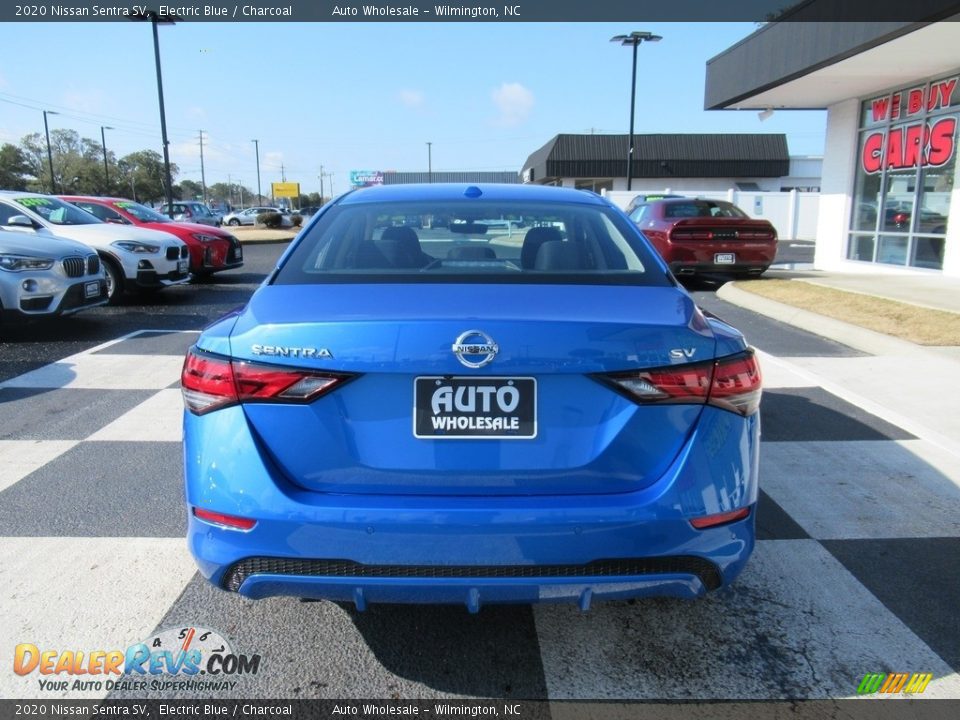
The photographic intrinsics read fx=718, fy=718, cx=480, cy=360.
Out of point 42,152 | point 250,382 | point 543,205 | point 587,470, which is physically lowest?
point 587,470

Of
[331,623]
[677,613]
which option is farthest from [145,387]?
[677,613]

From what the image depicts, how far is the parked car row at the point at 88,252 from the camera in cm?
747

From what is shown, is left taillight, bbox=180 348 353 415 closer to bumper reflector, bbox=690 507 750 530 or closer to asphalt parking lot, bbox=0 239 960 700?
asphalt parking lot, bbox=0 239 960 700

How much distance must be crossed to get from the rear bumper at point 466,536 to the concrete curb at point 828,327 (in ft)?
19.8

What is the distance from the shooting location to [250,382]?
6.72ft

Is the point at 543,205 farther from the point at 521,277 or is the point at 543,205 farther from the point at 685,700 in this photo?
the point at 685,700

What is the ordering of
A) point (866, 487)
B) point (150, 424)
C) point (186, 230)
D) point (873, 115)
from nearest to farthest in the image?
point (866, 487) < point (150, 424) < point (186, 230) < point (873, 115)

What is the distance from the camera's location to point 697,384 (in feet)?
6.75

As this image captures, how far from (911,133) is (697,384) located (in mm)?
14373

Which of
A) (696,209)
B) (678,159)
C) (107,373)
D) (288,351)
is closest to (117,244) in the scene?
(107,373)

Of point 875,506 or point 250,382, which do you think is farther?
point 875,506

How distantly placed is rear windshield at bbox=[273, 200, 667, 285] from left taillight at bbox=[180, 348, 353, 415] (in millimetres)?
474

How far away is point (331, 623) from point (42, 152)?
99628mm

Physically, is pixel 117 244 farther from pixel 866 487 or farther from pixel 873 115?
pixel 873 115
